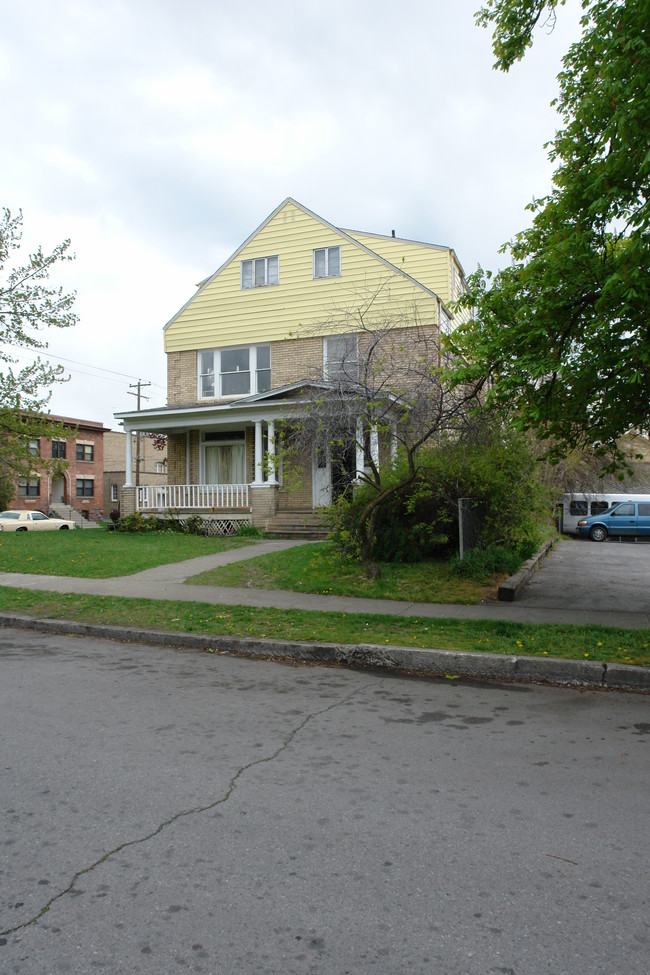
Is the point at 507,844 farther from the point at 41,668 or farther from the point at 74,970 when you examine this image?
the point at 41,668

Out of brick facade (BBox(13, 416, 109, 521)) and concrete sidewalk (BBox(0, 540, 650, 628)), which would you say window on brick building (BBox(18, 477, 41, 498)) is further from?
concrete sidewalk (BBox(0, 540, 650, 628))

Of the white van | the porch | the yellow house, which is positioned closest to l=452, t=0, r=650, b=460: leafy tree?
the yellow house

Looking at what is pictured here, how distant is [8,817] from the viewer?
138 inches

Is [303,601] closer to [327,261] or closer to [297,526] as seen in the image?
[297,526]

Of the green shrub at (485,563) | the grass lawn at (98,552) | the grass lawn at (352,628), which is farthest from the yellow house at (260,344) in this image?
the grass lawn at (352,628)

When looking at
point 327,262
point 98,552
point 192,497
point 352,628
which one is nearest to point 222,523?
point 192,497

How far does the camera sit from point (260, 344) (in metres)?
23.0

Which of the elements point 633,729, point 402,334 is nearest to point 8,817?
point 633,729

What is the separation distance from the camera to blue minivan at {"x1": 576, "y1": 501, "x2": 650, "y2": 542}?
2792 cm

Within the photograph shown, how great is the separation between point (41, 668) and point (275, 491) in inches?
547

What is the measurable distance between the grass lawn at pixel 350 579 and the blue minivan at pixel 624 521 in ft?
59.6

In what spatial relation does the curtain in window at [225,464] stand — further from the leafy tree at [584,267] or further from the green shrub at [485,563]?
the leafy tree at [584,267]

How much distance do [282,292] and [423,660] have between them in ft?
58.8

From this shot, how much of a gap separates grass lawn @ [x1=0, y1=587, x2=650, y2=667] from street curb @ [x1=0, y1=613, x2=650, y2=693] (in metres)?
0.18
